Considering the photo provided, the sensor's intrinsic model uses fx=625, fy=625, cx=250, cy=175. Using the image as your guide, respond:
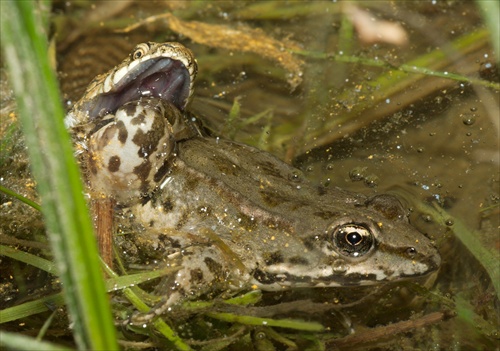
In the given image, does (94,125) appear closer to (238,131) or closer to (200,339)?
(238,131)

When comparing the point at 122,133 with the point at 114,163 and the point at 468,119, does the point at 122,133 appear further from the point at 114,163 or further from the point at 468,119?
the point at 468,119

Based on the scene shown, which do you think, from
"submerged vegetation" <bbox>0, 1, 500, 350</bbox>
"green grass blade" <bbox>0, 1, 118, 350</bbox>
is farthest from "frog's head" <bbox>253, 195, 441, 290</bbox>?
"green grass blade" <bbox>0, 1, 118, 350</bbox>

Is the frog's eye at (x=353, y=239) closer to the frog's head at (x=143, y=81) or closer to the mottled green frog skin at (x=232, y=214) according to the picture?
the mottled green frog skin at (x=232, y=214)

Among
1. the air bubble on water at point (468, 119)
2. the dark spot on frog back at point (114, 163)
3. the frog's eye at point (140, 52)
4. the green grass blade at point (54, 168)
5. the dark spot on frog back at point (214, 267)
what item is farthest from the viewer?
the air bubble on water at point (468, 119)

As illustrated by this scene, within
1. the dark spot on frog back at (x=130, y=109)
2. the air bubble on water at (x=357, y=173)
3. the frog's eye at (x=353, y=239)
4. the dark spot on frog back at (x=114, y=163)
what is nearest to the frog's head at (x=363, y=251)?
the frog's eye at (x=353, y=239)

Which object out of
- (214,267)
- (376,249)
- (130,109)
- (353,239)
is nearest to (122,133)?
(130,109)

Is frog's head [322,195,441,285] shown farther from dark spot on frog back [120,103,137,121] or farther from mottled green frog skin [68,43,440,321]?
dark spot on frog back [120,103,137,121]

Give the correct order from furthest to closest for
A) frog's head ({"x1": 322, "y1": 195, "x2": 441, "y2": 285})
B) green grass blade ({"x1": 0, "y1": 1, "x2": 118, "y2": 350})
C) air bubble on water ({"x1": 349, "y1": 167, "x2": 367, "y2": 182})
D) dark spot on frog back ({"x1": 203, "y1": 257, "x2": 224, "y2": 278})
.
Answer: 1. air bubble on water ({"x1": 349, "y1": 167, "x2": 367, "y2": 182})
2. dark spot on frog back ({"x1": 203, "y1": 257, "x2": 224, "y2": 278})
3. frog's head ({"x1": 322, "y1": 195, "x2": 441, "y2": 285})
4. green grass blade ({"x1": 0, "y1": 1, "x2": 118, "y2": 350})
